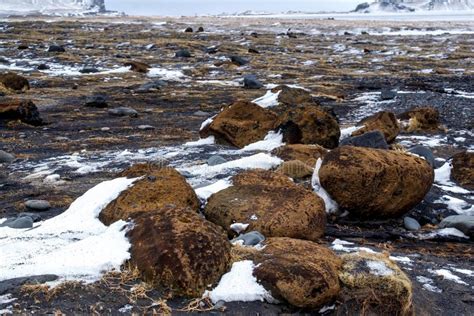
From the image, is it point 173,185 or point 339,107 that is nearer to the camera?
point 173,185

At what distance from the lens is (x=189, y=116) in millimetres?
9805

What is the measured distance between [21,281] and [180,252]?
87 centimetres

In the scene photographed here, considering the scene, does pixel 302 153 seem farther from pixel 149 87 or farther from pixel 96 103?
pixel 149 87

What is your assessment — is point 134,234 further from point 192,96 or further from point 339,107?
point 192,96

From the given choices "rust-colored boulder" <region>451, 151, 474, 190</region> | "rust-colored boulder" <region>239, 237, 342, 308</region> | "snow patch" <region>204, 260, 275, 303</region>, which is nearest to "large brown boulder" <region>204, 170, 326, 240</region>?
"rust-colored boulder" <region>239, 237, 342, 308</region>

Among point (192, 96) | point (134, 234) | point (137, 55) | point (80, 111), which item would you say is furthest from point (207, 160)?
point (137, 55)

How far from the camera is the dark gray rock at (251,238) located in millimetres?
3703

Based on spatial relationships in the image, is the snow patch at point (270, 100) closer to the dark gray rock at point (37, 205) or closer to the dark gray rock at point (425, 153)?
the dark gray rock at point (425, 153)

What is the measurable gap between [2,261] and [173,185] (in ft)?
4.57

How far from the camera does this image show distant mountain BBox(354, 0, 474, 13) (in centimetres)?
12319

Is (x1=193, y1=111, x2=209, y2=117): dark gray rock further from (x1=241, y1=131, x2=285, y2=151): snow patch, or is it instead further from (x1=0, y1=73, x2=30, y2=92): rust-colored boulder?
(x1=0, y1=73, x2=30, y2=92): rust-colored boulder

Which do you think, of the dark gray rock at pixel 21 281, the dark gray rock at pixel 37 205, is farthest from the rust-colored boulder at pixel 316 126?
the dark gray rock at pixel 21 281

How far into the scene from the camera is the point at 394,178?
4.73 meters

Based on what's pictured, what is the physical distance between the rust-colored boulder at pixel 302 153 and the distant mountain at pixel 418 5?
124 metres
